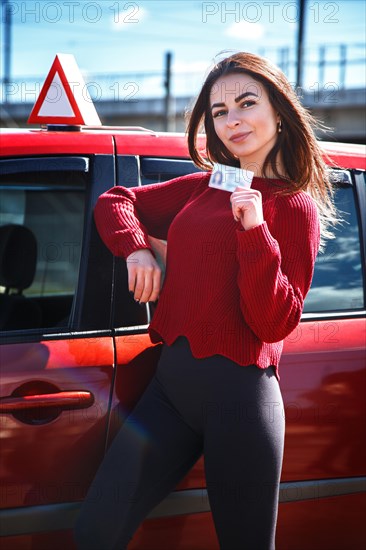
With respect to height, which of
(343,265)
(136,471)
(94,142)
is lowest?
(136,471)

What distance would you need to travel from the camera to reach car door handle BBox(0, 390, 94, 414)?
82.4 inches

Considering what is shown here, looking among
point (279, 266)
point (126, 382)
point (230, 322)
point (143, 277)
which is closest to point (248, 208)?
point (279, 266)

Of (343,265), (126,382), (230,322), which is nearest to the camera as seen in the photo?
(230,322)

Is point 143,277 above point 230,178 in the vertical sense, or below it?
below

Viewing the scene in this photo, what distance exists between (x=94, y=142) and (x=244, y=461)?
111cm

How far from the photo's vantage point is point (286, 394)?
231cm

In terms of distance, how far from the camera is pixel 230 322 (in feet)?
6.43

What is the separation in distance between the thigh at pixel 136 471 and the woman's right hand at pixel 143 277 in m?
0.26

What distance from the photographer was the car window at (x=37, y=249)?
3.20m

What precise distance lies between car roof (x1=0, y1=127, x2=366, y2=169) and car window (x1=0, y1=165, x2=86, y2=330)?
127 millimetres

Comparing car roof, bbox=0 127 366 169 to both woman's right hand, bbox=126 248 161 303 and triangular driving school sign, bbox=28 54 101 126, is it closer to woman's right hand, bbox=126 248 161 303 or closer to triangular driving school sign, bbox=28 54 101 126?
triangular driving school sign, bbox=28 54 101 126

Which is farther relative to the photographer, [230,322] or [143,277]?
[143,277]

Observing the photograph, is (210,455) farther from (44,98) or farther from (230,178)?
(44,98)

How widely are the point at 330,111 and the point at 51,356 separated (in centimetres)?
2714
